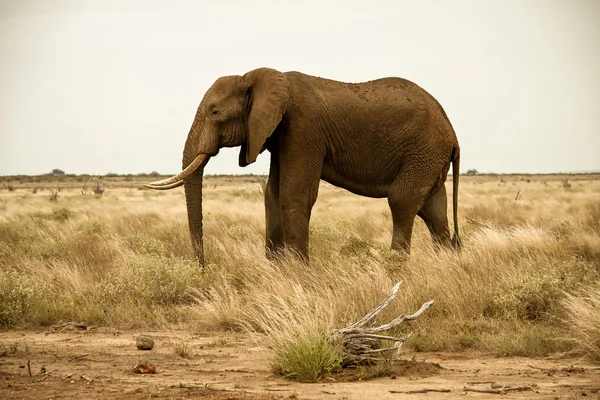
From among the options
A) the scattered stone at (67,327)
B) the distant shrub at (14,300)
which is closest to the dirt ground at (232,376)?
the scattered stone at (67,327)

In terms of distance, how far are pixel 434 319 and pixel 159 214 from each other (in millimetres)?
15325

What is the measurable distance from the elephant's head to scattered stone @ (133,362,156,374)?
182 inches

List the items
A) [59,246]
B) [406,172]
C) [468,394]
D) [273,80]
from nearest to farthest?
[468,394]
[273,80]
[406,172]
[59,246]

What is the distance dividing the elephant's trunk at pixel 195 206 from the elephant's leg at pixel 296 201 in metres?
1.31

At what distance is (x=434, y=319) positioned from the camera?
29.5ft

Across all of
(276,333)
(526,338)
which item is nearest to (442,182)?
(526,338)

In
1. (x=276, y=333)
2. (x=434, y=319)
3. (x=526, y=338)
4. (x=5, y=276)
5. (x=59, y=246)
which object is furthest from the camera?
(x=59, y=246)

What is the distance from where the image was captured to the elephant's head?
1157 cm

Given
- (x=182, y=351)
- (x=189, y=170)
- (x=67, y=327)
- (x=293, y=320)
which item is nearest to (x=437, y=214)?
(x=189, y=170)

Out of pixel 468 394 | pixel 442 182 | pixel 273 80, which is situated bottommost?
pixel 468 394

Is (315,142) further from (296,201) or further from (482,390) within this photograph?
(482,390)

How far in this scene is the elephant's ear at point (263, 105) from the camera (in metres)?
11.3

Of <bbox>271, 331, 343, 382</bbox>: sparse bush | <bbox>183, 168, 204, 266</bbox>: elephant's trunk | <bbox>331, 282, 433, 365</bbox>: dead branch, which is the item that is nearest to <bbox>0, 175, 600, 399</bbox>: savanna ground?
<bbox>271, 331, 343, 382</bbox>: sparse bush

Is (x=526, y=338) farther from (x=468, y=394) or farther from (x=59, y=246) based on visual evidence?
(x=59, y=246)
